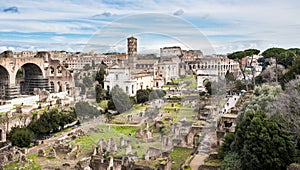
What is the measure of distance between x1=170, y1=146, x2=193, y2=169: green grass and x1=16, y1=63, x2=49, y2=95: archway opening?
2452cm

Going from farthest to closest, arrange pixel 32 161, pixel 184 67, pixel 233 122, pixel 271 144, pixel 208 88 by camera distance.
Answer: pixel 208 88 < pixel 184 67 < pixel 233 122 < pixel 32 161 < pixel 271 144

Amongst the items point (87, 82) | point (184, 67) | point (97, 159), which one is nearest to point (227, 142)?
point (97, 159)

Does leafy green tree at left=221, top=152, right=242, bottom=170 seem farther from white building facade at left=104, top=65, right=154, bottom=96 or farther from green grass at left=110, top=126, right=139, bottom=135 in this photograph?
white building facade at left=104, top=65, right=154, bottom=96

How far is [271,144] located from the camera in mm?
10172

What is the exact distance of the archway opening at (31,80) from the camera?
36750 mm

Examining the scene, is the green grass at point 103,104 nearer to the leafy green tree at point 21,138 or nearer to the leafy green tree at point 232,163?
the leafy green tree at point 21,138

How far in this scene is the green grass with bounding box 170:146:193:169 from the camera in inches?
560

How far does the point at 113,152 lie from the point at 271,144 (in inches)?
Result: 322

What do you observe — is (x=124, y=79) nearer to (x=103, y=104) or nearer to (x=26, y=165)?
(x=103, y=104)

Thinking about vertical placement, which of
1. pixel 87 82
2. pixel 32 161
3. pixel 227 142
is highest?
pixel 87 82

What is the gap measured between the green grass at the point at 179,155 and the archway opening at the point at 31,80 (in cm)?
2452

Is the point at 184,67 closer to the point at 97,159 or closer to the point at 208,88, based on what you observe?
the point at 208,88

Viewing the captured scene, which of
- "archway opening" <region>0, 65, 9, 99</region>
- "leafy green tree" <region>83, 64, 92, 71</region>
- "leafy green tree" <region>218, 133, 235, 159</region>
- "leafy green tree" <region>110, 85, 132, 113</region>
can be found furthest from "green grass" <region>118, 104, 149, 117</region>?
"leafy green tree" <region>83, 64, 92, 71</region>

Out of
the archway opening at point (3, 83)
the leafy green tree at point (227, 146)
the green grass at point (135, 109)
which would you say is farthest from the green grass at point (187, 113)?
the archway opening at point (3, 83)
